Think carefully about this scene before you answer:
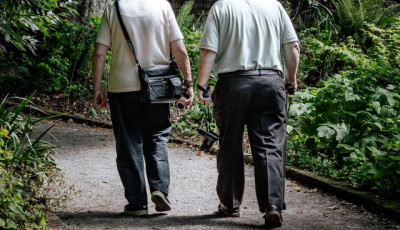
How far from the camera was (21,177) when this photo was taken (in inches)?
205

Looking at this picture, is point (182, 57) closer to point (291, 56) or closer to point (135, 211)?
point (291, 56)

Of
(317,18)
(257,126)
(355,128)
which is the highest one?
(257,126)

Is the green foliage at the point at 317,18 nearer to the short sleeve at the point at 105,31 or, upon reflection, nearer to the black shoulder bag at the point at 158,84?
the black shoulder bag at the point at 158,84

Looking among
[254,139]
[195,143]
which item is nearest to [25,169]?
[254,139]

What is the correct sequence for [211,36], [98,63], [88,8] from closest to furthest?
1. [211,36]
2. [98,63]
3. [88,8]

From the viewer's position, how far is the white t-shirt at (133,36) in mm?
5484

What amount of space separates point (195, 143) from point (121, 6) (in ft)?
13.5

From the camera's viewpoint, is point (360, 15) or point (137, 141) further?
point (360, 15)

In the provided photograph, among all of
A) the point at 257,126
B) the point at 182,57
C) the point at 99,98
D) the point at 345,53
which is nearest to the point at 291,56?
the point at 257,126

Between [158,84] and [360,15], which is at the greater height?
[158,84]

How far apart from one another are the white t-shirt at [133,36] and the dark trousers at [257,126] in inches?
24.4

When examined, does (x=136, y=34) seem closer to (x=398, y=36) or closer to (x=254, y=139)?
(x=254, y=139)

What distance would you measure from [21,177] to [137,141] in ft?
3.19

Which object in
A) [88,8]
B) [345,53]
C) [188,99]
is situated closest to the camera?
[188,99]
